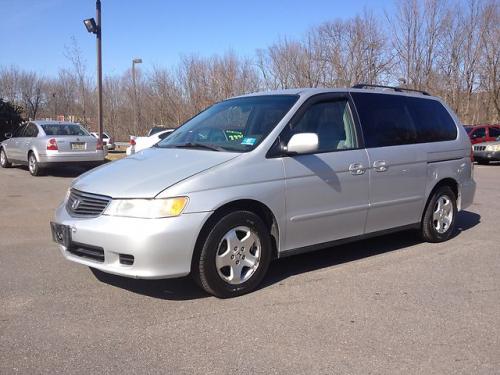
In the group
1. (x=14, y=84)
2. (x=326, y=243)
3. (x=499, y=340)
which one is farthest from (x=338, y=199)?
(x=14, y=84)

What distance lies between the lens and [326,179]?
5.07 metres

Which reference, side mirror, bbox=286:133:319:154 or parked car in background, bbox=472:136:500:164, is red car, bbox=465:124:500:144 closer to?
parked car in background, bbox=472:136:500:164

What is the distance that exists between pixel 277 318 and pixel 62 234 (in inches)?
77.3

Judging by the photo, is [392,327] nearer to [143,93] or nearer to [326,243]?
[326,243]

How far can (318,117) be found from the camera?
5273mm

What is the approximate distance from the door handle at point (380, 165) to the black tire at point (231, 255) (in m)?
1.50

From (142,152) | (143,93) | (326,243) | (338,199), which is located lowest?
(326,243)

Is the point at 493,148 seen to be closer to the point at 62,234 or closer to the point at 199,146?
the point at 199,146

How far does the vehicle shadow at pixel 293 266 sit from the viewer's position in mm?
4719

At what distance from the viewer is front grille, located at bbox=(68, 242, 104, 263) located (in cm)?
430

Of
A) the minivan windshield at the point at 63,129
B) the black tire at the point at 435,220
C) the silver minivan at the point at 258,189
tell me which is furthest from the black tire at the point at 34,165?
the black tire at the point at 435,220

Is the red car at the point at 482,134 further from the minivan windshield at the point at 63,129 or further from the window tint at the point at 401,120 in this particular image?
the window tint at the point at 401,120

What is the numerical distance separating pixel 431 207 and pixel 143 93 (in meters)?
38.6

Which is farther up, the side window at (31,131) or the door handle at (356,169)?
the side window at (31,131)
